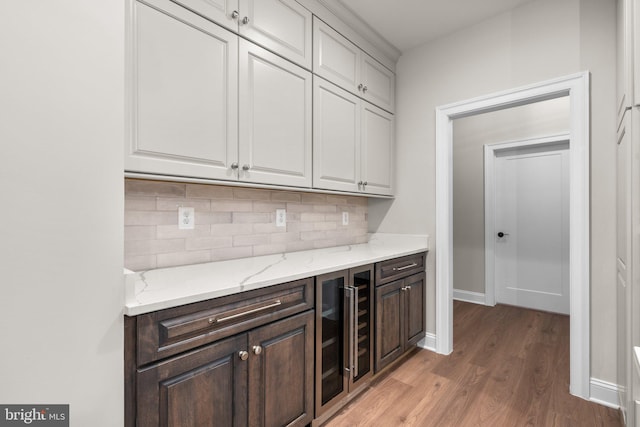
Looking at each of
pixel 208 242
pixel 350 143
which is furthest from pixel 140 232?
pixel 350 143

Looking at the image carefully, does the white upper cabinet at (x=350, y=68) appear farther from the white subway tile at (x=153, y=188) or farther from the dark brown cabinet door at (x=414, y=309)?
the dark brown cabinet door at (x=414, y=309)

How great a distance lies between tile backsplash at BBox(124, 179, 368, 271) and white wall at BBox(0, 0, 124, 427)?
2.02ft

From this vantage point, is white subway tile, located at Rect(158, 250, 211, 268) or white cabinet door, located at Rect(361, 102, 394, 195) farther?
white cabinet door, located at Rect(361, 102, 394, 195)

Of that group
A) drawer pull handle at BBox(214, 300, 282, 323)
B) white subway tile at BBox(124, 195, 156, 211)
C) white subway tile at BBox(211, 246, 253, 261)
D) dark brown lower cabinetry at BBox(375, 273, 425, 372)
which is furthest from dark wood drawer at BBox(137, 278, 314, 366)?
dark brown lower cabinetry at BBox(375, 273, 425, 372)

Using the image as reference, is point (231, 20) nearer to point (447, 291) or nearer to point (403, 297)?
point (403, 297)

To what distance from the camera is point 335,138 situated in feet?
7.37

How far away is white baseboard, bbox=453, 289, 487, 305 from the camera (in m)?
3.90

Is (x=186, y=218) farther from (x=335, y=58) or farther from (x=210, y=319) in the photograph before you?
(x=335, y=58)

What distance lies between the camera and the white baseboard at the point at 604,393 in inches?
73.4

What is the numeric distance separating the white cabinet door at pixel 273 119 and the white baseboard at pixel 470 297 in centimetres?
306

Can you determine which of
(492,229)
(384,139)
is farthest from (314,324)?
(492,229)

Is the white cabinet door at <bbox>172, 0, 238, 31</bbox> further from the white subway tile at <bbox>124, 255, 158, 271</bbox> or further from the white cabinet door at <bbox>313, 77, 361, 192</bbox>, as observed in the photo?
the white subway tile at <bbox>124, 255, 158, 271</bbox>

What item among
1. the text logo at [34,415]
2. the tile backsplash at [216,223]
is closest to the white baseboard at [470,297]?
the tile backsplash at [216,223]

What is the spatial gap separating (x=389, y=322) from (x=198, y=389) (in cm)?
143
